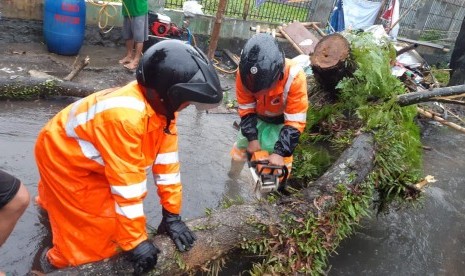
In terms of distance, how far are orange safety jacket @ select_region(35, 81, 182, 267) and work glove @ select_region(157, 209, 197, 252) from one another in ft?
0.25

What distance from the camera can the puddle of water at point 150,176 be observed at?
339cm

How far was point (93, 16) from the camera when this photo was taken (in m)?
8.39

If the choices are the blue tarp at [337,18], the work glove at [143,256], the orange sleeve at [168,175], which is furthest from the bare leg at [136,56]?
the blue tarp at [337,18]

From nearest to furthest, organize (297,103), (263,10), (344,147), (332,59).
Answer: (297,103) → (344,147) → (332,59) → (263,10)

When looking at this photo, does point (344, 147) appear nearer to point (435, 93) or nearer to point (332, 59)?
point (332, 59)

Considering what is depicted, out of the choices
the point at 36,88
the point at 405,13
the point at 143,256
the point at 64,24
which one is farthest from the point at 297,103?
the point at 405,13

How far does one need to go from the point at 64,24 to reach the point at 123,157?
20.1 ft

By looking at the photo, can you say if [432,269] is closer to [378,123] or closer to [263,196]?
[378,123]

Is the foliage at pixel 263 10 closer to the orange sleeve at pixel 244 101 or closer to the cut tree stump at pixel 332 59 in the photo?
the cut tree stump at pixel 332 59

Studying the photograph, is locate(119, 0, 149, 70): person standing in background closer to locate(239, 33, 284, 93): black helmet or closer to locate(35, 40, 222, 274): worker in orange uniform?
locate(239, 33, 284, 93): black helmet

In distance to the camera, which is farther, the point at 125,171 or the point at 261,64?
the point at 261,64

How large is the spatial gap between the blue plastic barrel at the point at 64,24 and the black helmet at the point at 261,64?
16.9ft

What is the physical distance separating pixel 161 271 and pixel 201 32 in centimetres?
809

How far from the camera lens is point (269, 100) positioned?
4.02 meters
